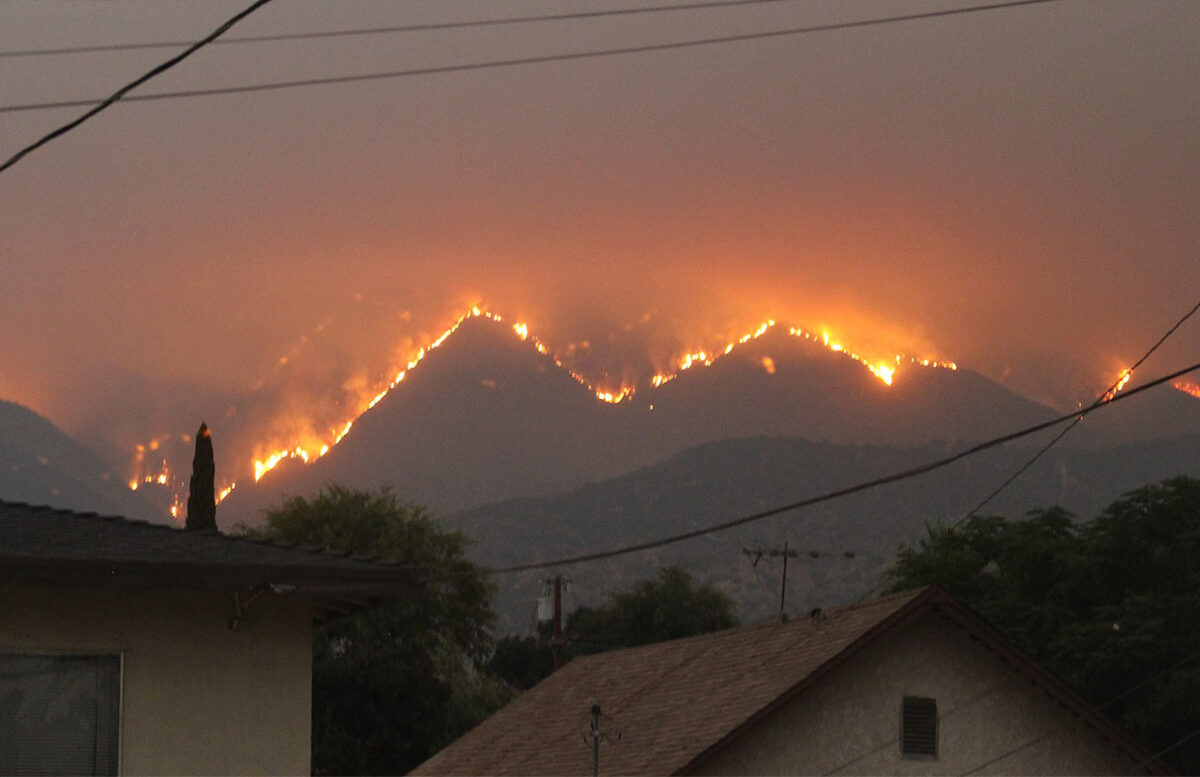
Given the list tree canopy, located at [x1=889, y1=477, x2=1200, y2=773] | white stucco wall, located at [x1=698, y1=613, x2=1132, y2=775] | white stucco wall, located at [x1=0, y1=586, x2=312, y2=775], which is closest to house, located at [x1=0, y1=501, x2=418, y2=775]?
white stucco wall, located at [x1=0, y1=586, x2=312, y2=775]

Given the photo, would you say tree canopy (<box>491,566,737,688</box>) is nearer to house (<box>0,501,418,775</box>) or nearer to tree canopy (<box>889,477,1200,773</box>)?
tree canopy (<box>889,477,1200,773</box>)

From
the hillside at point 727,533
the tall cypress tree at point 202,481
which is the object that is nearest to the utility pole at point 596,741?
the tall cypress tree at point 202,481

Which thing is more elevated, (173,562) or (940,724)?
(173,562)

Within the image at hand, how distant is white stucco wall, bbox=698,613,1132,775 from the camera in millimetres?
21844

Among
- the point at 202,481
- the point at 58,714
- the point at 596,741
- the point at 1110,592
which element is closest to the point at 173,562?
the point at 58,714

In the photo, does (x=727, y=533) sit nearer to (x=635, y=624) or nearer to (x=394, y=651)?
(x=635, y=624)

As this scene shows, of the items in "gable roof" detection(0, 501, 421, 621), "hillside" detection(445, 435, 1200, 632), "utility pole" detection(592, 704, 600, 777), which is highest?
"hillside" detection(445, 435, 1200, 632)

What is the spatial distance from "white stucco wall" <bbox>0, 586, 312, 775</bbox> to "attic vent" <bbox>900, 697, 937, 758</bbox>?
12.5m

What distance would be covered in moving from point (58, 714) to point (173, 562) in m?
1.37

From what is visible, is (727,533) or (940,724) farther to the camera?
(727,533)

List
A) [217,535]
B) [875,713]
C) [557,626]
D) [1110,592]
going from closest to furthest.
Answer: [217,535] < [875,713] < [1110,592] < [557,626]

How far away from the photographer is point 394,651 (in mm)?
50938

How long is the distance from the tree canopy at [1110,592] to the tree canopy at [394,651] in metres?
15.9

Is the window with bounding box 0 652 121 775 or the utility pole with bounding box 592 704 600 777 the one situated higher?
the window with bounding box 0 652 121 775
